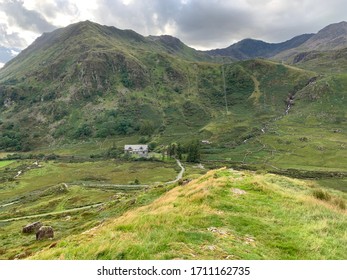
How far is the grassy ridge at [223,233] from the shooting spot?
14.2 m

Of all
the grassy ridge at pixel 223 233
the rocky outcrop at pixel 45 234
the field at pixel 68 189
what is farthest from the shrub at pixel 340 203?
the rocky outcrop at pixel 45 234

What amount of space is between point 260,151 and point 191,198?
6732 inches

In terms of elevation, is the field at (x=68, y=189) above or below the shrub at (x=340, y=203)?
below

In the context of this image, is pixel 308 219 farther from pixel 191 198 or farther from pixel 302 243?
pixel 191 198

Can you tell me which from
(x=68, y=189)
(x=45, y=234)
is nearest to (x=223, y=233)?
(x=45, y=234)

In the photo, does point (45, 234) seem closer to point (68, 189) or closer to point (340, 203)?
point (340, 203)

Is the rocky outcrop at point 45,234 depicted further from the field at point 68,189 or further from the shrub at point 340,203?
the shrub at point 340,203

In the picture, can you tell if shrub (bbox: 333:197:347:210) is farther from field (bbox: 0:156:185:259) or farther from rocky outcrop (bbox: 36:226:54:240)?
rocky outcrop (bbox: 36:226:54:240)

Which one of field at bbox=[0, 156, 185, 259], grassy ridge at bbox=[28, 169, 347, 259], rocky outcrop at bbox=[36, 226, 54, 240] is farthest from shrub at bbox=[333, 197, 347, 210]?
rocky outcrop at bbox=[36, 226, 54, 240]

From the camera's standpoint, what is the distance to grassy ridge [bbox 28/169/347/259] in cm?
1421

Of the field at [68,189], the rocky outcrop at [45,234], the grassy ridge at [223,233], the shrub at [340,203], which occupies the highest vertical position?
the grassy ridge at [223,233]

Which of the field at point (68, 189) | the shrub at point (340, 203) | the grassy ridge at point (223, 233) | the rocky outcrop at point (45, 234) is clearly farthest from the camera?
the field at point (68, 189)

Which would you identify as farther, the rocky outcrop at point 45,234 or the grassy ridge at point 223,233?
the rocky outcrop at point 45,234

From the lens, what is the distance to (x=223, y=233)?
17.1 meters
